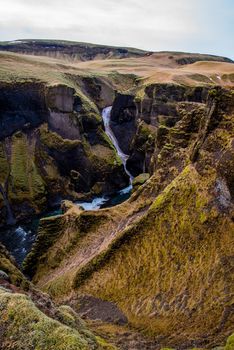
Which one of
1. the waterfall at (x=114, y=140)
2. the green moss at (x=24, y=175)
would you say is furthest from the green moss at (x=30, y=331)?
the waterfall at (x=114, y=140)

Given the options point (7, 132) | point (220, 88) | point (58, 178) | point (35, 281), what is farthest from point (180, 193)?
point (7, 132)

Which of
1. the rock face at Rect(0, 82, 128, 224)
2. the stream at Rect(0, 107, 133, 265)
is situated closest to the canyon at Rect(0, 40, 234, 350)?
the stream at Rect(0, 107, 133, 265)

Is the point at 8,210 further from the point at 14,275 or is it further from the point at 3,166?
the point at 14,275

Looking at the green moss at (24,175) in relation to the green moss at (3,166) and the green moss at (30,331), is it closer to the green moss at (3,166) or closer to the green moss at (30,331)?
the green moss at (3,166)

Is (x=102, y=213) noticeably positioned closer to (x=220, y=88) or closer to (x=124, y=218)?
(x=124, y=218)

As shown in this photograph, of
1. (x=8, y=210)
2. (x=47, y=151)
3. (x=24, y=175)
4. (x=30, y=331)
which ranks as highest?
(x=30, y=331)

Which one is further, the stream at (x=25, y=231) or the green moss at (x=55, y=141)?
the green moss at (x=55, y=141)

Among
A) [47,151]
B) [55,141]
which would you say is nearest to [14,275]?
[47,151]
